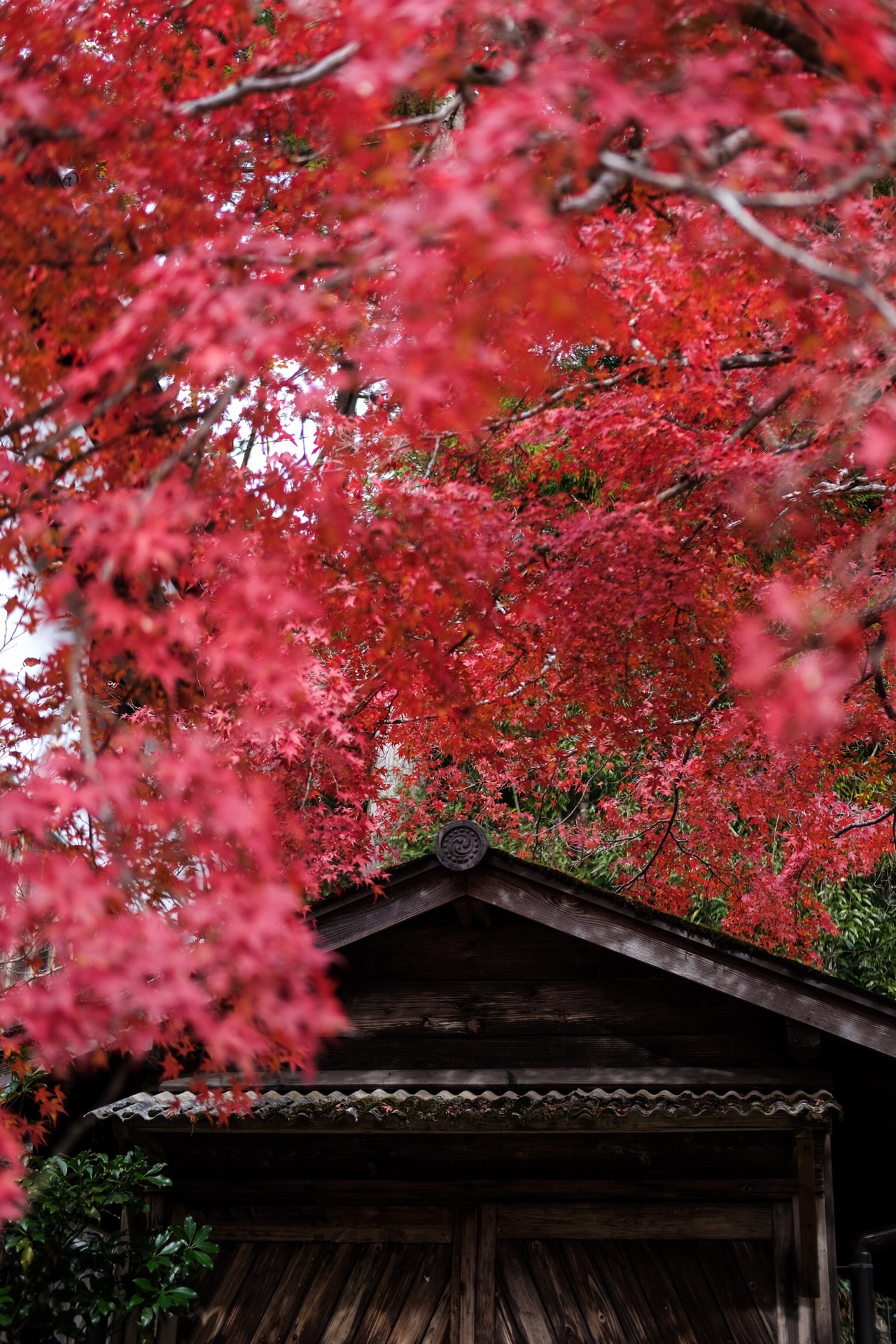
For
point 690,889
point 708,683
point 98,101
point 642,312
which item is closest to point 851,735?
point 708,683

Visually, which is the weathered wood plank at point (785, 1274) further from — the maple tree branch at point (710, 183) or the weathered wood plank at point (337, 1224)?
the maple tree branch at point (710, 183)

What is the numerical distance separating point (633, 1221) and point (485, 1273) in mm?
1013

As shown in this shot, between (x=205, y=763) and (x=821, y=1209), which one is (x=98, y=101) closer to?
(x=205, y=763)

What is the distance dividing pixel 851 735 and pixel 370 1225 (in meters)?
5.81

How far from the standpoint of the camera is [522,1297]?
7.04 meters

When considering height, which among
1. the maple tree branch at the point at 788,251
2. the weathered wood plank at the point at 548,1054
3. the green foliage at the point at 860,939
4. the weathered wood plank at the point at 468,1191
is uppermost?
the green foliage at the point at 860,939

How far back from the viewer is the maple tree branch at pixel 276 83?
309 cm

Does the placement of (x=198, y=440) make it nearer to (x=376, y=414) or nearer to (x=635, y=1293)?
(x=635, y=1293)

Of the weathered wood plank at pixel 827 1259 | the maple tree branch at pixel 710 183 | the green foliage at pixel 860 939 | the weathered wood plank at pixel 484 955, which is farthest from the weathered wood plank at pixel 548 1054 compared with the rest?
the green foliage at pixel 860 939

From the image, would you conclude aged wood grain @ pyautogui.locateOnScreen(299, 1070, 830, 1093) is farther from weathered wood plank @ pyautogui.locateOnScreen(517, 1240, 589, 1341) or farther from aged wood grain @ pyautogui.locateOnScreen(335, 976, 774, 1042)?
weathered wood plank @ pyautogui.locateOnScreen(517, 1240, 589, 1341)

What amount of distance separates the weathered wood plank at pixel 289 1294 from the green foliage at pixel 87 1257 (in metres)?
0.66

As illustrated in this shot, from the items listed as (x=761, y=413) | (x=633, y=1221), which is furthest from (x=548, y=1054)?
(x=761, y=413)

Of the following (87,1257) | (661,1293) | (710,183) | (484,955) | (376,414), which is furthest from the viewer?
(376,414)

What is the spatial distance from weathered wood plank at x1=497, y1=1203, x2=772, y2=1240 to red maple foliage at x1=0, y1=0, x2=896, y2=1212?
2589mm
